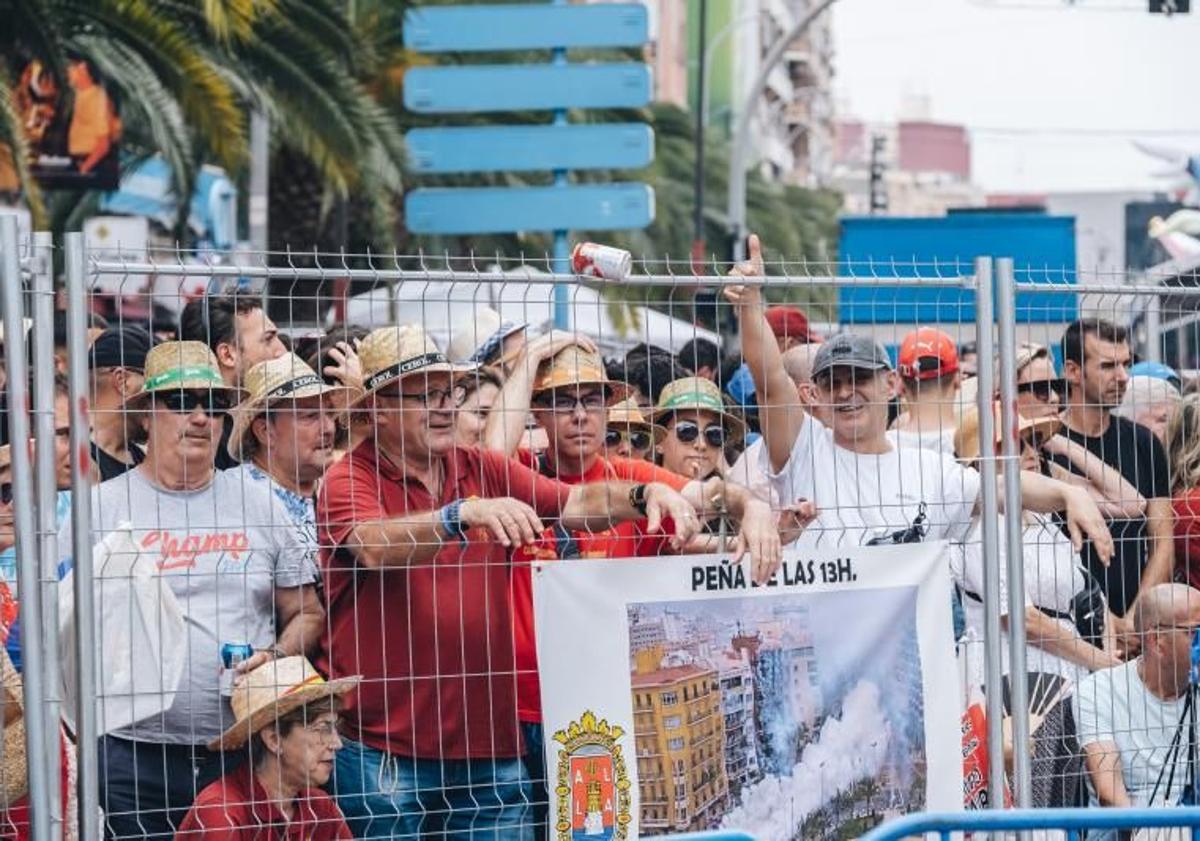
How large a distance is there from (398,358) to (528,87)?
1174 centimetres

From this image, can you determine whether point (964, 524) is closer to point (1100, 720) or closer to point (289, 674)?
point (1100, 720)

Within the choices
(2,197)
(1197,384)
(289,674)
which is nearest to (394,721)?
(289,674)

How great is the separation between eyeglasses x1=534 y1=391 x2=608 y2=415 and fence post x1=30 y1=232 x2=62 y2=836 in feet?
4.84

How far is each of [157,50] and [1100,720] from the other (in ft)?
39.2

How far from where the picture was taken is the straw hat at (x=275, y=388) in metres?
6.10

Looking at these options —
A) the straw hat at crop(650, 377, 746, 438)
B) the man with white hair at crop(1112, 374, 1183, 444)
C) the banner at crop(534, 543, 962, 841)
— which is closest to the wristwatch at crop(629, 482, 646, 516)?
the banner at crop(534, 543, 962, 841)

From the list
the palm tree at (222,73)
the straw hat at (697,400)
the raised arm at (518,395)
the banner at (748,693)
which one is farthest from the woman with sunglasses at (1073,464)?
the palm tree at (222,73)

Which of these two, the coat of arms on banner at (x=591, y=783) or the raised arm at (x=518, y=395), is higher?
the raised arm at (x=518, y=395)

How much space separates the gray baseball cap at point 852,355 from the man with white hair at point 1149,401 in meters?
2.11

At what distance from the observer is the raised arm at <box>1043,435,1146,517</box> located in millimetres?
6797

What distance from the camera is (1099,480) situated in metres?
6.93

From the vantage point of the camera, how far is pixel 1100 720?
6805 millimetres

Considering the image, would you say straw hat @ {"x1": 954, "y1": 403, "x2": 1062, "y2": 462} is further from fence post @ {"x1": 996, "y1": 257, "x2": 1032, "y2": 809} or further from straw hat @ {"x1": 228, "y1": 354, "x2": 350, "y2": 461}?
straw hat @ {"x1": 228, "y1": 354, "x2": 350, "y2": 461}

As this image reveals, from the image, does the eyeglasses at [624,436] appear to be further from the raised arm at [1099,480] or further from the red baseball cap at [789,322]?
the raised arm at [1099,480]
